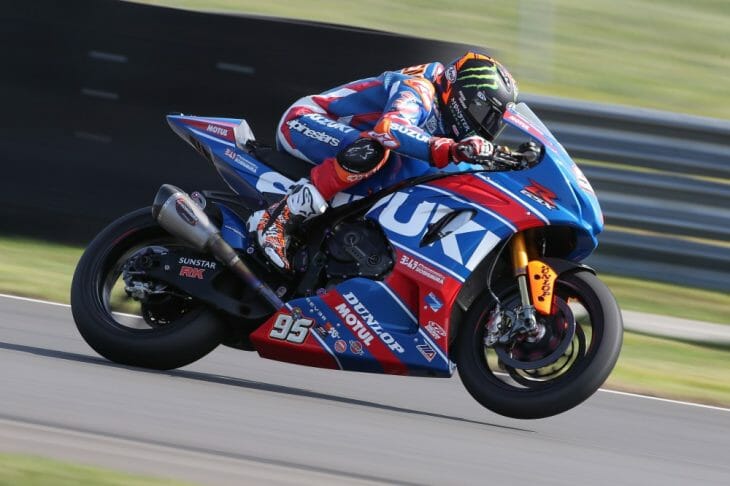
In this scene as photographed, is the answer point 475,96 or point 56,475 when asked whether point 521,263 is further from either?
point 56,475

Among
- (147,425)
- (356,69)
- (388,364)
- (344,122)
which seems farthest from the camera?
(356,69)

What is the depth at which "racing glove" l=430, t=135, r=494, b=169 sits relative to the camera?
558 cm

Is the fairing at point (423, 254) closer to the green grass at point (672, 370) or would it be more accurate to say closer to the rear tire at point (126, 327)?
the rear tire at point (126, 327)

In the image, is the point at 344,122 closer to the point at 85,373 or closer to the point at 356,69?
the point at 85,373

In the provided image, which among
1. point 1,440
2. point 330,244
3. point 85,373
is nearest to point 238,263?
point 330,244

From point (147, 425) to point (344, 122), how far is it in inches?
79.3

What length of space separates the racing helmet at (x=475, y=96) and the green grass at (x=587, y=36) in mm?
6121

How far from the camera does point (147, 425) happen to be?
488 centimetres

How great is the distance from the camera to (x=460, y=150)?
5602 millimetres

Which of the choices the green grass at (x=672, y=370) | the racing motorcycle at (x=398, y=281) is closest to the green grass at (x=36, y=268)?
the racing motorcycle at (x=398, y=281)

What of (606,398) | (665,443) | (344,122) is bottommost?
(606,398)

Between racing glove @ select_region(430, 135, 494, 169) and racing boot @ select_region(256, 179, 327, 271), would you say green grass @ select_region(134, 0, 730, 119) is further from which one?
racing glove @ select_region(430, 135, 494, 169)

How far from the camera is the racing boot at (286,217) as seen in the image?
5.91 m

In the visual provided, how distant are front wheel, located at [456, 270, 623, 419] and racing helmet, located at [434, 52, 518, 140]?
775 millimetres
